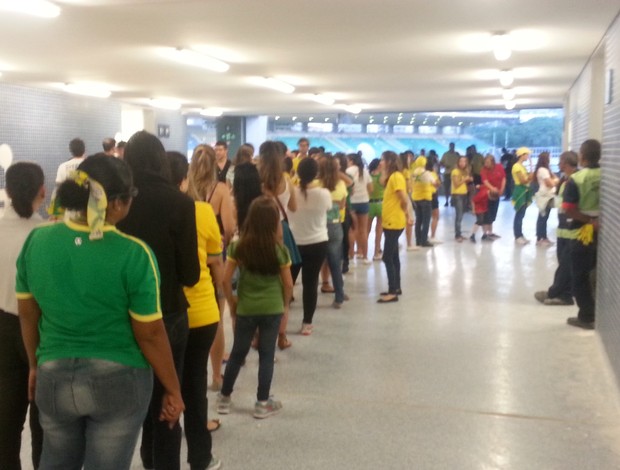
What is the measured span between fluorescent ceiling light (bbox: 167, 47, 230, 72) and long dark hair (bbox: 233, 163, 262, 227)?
3.83 m

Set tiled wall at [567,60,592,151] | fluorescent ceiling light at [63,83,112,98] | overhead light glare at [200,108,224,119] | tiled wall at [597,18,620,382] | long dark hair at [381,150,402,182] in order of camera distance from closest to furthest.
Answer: tiled wall at [597,18,620,382] < long dark hair at [381,150,402,182] < tiled wall at [567,60,592,151] < fluorescent ceiling light at [63,83,112,98] < overhead light glare at [200,108,224,119]

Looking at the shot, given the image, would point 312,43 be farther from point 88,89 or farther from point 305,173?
point 88,89

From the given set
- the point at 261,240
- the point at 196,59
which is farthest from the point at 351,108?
the point at 261,240

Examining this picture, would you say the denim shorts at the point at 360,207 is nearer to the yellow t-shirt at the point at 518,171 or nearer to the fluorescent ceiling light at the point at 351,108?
the yellow t-shirt at the point at 518,171

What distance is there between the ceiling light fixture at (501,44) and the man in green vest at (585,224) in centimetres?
183

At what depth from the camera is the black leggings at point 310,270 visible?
5203 millimetres

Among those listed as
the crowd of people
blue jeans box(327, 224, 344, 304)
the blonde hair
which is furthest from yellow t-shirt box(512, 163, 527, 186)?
the blonde hair

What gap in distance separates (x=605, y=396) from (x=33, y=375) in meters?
3.33

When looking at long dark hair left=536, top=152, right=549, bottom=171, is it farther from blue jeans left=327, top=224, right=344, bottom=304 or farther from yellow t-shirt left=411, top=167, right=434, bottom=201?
blue jeans left=327, top=224, right=344, bottom=304

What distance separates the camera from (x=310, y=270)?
5.24 meters

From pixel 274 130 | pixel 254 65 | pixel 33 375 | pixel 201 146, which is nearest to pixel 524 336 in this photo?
pixel 201 146

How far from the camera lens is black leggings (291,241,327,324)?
520 centimetres

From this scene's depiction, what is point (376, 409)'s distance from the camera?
3773 mm

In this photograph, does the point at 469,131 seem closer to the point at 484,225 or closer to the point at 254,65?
the point at 484,225
